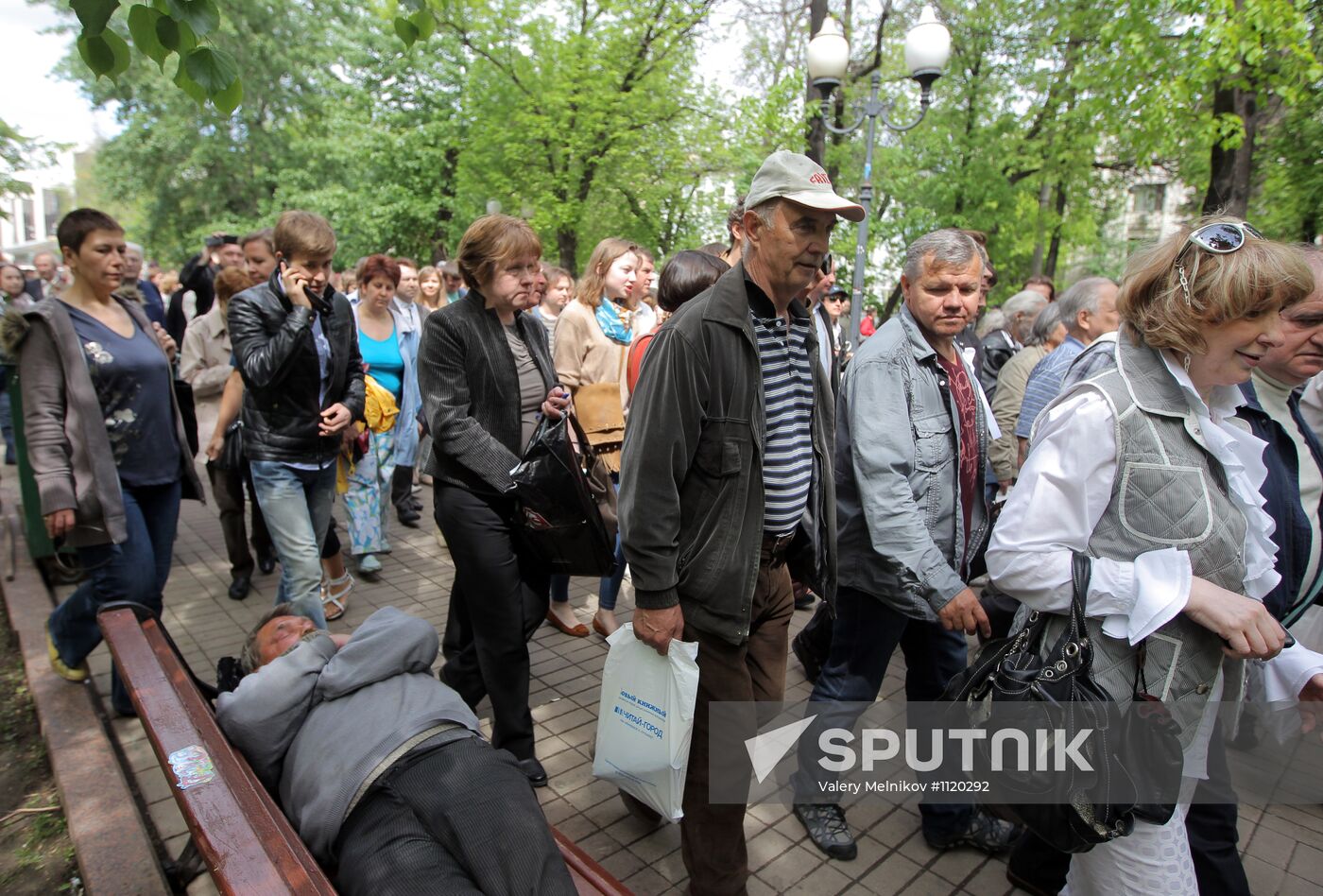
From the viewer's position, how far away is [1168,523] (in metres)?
1.88

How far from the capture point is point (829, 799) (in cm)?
302

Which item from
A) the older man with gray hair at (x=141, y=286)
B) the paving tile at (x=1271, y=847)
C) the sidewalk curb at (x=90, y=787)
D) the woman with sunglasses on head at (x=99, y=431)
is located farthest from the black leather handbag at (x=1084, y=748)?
the older man with gray hair at (x=141, y=286)

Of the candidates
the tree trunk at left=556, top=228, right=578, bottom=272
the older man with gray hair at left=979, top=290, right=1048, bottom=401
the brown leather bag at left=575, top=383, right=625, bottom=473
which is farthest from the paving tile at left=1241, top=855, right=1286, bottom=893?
the tree trunk at left=556, top=228, right=578, bottom=272

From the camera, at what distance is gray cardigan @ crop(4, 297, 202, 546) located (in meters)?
3.22

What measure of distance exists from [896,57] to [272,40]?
2027cm

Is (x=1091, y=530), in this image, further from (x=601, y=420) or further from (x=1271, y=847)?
(x=601, y=420)

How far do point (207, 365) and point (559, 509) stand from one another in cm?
382

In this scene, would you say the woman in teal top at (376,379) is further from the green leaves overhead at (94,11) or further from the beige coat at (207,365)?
the green leaves overhead at (94,11)

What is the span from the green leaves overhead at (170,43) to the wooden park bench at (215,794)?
172 cm

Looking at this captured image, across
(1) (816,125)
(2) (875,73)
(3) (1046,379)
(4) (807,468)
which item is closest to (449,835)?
(4) (807,468)

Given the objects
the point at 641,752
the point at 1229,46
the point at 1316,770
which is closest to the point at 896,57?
the point at 1229,46

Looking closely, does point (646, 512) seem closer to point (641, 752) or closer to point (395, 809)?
point (641, 752)

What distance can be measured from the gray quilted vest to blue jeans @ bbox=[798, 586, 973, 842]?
1027 millimetres

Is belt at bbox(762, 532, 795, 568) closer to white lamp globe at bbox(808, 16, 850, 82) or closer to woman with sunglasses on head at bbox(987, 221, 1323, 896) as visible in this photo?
woman with sunglasses on head at bbox(987, 221, 1323, 896)
